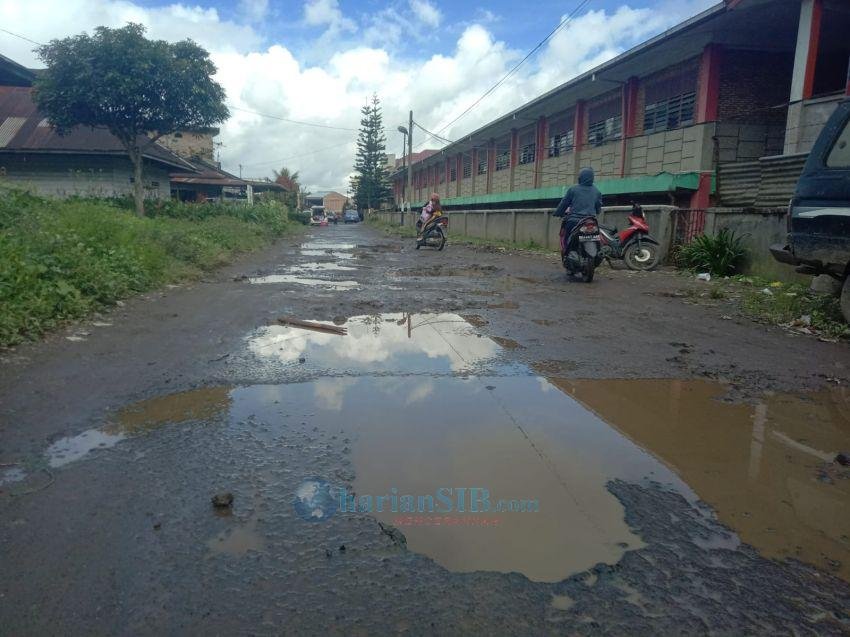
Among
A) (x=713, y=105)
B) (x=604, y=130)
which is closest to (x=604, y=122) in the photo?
(x=604, y=130)

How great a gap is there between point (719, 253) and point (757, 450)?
820 cm

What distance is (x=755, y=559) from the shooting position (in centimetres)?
210

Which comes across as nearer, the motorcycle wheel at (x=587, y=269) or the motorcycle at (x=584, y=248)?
the motorcycle at (x=584, y=248)

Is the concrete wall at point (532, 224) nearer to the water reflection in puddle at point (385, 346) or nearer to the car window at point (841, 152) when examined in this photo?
the car window at point (841, 152)

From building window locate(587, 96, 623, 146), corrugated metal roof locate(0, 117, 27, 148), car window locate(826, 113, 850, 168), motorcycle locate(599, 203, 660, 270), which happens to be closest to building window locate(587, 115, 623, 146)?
building window locate(587, 96, 623, 146)

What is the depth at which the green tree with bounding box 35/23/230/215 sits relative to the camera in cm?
1741

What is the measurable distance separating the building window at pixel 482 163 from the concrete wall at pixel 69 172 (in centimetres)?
1801

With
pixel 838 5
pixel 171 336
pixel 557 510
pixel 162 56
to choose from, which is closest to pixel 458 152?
pixel 162 56

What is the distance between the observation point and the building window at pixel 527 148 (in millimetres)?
26953

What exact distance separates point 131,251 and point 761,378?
7.98m

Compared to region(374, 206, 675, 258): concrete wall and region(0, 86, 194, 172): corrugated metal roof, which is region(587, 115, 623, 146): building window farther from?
region(0, 86, 194, 172): corrugated metal roof

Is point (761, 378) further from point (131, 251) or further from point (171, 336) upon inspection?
point (131, 251)

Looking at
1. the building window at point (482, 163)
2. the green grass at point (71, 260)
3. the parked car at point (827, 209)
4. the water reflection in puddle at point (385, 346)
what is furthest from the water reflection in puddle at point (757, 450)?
the building window at point (482, 163)

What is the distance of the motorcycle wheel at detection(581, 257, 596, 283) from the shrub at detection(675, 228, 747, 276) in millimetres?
2311
